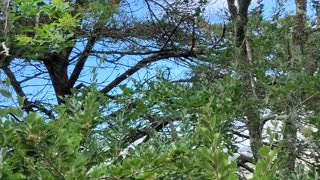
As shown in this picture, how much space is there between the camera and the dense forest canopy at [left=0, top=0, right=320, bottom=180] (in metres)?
1.19

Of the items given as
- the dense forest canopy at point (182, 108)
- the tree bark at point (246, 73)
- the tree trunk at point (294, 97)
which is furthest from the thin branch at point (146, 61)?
the tree trunk at point (294, 97)

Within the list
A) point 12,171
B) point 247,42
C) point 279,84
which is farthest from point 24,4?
point 12,171

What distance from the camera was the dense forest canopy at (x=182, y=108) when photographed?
3.92 feet

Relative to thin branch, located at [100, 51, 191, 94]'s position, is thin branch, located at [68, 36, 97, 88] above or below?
above

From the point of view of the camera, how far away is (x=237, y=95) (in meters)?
2.36

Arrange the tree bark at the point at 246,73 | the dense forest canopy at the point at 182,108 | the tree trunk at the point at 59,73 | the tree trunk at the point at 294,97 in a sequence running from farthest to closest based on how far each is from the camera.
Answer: the tree trunk at the point at 59,73 < the tree bark at the point at 246,73 < the tree trunk at the point at 294,97 < the dense forest canopy at the point at 182,108

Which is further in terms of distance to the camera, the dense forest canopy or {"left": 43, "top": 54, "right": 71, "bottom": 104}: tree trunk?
{"left": 43, "top": 54, "right": 71, "bottom": 104}: tree trunk

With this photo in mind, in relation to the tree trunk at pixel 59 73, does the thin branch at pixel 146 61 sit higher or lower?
lower

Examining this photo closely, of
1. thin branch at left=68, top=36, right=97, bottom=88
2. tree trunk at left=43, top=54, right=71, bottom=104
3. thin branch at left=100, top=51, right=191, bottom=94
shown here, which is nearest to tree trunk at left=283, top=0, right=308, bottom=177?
thin branch at left=68, top=36, right=97, bottom=88

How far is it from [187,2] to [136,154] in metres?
2.69

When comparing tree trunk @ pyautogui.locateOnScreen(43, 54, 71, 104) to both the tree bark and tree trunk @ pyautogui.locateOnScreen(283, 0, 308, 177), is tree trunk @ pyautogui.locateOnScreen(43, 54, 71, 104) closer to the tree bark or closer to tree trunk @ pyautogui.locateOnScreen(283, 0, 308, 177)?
the tree bark

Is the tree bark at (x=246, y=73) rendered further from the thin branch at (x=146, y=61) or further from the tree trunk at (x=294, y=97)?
the thin branch at (x=146, y=61)

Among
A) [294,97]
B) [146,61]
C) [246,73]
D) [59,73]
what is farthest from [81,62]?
[294,97]

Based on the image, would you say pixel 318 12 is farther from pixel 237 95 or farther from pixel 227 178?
pixel 227 178
